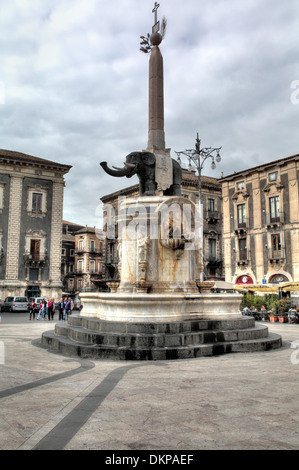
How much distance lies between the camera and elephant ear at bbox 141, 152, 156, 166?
11541 millimetres

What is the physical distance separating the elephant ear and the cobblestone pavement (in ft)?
19.8

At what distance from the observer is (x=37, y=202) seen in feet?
129

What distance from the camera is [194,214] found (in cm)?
1142

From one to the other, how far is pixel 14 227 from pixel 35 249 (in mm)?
2931

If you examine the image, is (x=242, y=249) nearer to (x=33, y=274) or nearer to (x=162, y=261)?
(x=33, y=274)

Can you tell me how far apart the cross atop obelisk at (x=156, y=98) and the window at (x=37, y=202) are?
28.9m

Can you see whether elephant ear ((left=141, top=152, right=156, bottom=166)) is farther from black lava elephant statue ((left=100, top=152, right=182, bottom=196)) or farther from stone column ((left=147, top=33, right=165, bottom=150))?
stone column ((left=147, top=33, right=165, bottom=150))

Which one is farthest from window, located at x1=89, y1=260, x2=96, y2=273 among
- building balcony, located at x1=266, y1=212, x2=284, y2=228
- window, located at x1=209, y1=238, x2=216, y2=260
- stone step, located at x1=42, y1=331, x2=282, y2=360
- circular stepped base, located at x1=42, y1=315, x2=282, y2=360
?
stone step, located at x1=42, y1=331, x2=282, y2=360

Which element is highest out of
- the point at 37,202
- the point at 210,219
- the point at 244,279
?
the point at 37,202

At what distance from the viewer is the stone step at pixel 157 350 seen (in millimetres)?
7715

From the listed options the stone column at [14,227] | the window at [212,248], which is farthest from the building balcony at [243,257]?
the stone column at [14,227]

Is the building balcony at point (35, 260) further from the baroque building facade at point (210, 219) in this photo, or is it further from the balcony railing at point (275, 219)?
the balcony railing at point (275, 219)

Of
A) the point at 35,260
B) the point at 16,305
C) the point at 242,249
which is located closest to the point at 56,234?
the point at 35,260
